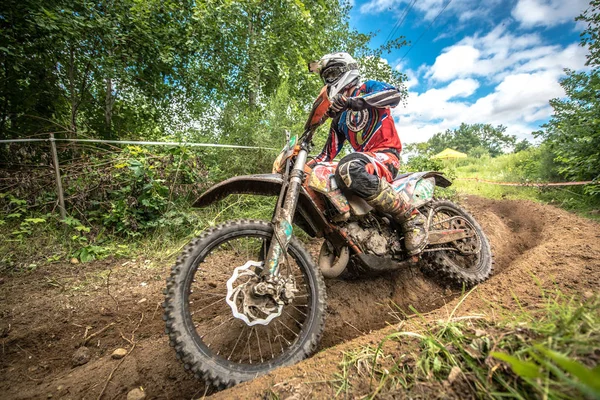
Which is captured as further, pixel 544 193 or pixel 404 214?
pixel 544 193

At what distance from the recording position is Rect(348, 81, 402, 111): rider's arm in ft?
6.18

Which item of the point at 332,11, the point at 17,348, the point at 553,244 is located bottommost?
the point at 17,348

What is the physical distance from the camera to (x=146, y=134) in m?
5.77

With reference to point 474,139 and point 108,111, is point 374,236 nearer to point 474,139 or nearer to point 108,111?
point 108,111

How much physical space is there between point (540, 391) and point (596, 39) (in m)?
6.66

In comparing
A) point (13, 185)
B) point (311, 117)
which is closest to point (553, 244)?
point (311, 117)

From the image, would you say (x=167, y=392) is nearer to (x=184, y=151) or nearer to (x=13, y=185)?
(x=184, y=151)

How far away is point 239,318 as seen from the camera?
1.48 metres

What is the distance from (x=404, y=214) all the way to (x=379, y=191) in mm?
425

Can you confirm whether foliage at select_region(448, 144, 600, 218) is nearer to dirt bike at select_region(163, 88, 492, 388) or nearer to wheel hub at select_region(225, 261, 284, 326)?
dirt bike at select_region(163, 88, 492, 388)

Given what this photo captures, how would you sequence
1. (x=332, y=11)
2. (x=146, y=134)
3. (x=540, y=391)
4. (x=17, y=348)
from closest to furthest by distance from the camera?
1. (x=540, y=391)
2. (x=17, y=348)
3. (x=146, y=134)
4. (x=332, y=11)

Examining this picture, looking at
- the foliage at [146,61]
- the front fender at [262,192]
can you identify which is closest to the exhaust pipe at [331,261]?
the front fender at [262,192]

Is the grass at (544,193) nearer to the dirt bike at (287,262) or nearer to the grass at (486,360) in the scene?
the dirt bike at (287,262)

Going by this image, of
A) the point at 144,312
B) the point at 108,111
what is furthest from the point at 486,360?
the point at 108,111
